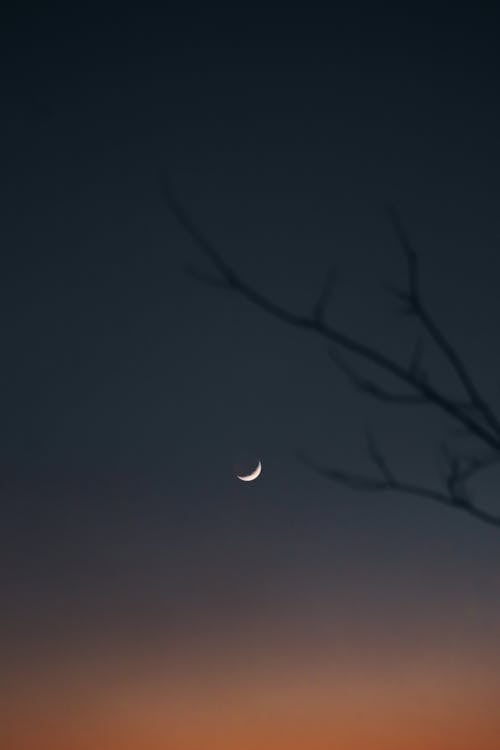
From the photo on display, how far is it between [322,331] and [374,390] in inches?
10.3

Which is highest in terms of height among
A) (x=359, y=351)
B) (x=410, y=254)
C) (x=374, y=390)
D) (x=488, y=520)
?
(x=410, y=254)

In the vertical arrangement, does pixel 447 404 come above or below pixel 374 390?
below

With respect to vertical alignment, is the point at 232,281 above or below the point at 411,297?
below

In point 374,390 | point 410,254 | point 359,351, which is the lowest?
point 359,351

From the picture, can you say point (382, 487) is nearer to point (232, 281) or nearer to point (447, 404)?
point (447, 404)

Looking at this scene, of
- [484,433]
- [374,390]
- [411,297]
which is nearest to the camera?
[484,433]

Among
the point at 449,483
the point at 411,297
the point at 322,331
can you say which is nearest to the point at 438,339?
the point at 411,297

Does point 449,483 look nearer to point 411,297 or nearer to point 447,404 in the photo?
point 447,404

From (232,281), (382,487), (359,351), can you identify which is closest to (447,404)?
(359,351)

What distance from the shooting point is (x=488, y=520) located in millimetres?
1632

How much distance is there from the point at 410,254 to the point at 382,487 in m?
0.51

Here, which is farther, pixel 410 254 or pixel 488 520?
pixel 410 254

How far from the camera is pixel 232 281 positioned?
62.9 inches

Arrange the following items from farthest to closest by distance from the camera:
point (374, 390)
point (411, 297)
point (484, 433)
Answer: point (374, 390)
point (411, 297)
point (484, 433)
